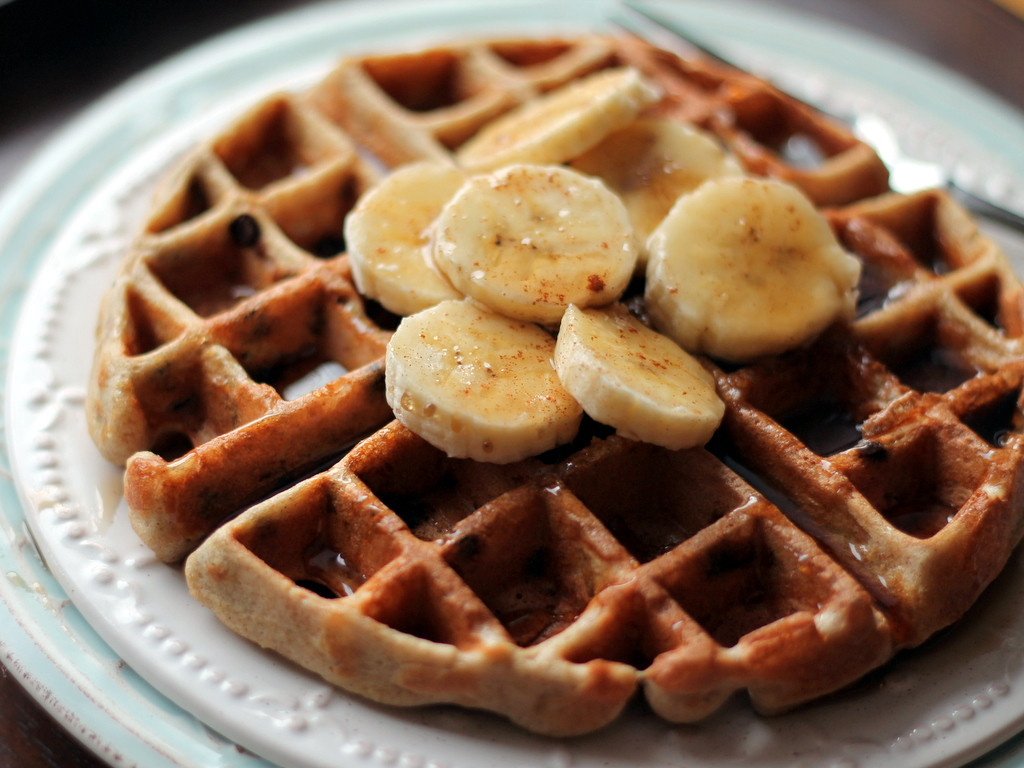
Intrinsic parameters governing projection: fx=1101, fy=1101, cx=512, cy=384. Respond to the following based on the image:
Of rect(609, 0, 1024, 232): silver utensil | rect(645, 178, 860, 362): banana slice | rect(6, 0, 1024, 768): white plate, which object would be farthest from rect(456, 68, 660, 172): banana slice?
rect(6, 0, 1024, 768): white plate

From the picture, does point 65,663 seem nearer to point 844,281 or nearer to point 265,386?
point 265,386

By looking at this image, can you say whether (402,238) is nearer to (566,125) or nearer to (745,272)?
(566,125)

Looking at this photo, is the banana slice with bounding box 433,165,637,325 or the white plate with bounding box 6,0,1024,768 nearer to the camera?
the white plate with bounding box 6,0,1024,768

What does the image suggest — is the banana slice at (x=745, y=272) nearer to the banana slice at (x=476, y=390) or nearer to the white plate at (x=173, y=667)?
the banana slice at (x=476, y=390)

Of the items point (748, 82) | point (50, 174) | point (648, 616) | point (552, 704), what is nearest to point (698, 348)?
point (648, 616)

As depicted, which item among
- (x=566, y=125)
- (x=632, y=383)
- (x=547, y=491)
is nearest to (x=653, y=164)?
(x=566, y=125)

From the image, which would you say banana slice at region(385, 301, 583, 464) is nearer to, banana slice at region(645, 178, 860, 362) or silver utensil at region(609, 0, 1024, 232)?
banana slice at region(645, 178, 860, 362)
